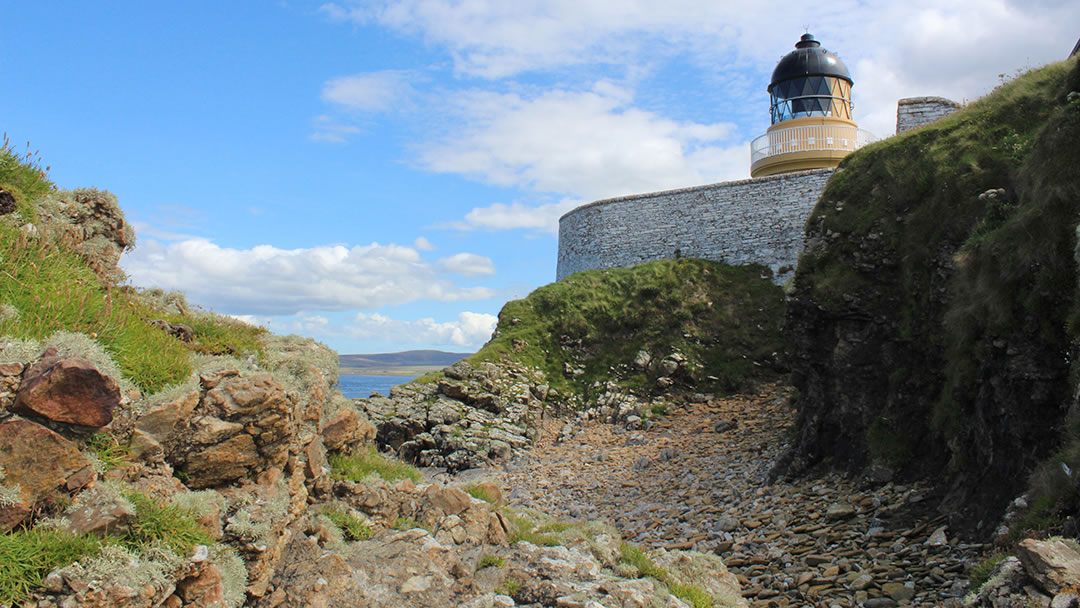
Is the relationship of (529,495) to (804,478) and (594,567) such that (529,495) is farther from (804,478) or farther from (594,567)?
(594,567)

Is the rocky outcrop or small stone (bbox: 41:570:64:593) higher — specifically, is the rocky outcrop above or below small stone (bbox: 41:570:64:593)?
below

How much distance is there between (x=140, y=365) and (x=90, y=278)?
178cm

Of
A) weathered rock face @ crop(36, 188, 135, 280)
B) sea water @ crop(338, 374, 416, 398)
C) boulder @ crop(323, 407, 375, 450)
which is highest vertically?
weathered rock face @ crop(36, 188, 135, 280)

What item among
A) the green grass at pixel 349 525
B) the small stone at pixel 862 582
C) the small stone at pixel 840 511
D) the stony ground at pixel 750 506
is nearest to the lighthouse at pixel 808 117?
the stony ground at pixel 750 506

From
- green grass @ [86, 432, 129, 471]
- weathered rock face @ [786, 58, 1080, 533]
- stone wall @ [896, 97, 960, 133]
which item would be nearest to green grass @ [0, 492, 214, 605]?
green grass @ [86, 432, 129, 471]

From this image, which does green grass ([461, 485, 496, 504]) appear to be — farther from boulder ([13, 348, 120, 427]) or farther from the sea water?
boulder ([13, 348, 120, 427])

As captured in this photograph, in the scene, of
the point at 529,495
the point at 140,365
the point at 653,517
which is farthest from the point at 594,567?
the point at 529,495

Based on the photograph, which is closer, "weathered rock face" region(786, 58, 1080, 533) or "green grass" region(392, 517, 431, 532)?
"green grass" region(392, 517, 431, 532)

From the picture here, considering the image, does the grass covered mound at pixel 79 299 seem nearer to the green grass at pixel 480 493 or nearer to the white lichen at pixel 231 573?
the white lichen at pixel 231 573

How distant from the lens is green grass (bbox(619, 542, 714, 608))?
765 centimetres

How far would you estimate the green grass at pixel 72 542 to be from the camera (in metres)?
4.00

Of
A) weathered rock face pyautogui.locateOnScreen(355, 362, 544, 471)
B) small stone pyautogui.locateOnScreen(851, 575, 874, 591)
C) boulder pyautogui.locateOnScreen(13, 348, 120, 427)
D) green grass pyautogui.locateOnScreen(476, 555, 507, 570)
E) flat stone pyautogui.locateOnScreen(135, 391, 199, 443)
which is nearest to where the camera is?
boulder pyautogui.locateOnScreen(13, 348, 120, 427)

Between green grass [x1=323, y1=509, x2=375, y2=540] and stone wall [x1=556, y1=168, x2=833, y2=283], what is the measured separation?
23849 mm

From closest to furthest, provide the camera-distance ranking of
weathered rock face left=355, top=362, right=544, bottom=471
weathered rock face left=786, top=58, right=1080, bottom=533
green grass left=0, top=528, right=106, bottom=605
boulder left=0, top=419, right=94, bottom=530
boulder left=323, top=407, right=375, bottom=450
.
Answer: green grass left=0, top=528, right=106, bottom=605 < boulder left=0, top=419, right=94, bottom=530 < boulder left=323, top=407, right=375, bottom=450 < weathered rock face left=786, top=58, right=1080, bottom=533 < weathered rock face left=355, top=362, right=544, bottom=471
